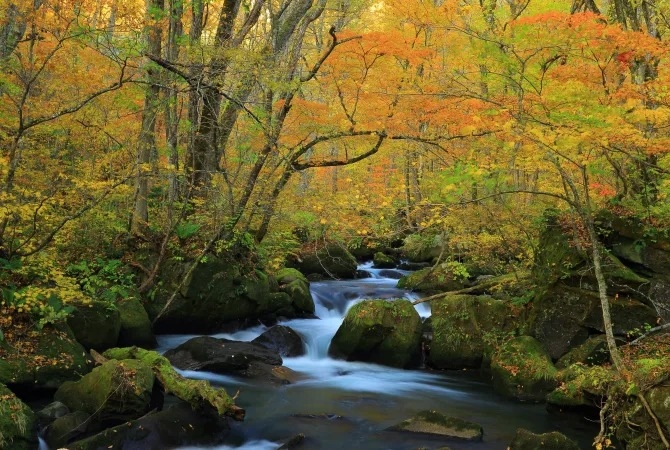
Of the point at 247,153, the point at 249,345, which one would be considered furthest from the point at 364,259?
the point at 249,345

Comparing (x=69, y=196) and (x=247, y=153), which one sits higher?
(x=247, y=153)

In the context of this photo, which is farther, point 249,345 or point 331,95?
point 331,95

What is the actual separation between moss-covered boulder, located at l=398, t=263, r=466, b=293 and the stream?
4.04 m

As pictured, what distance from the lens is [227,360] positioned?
30.8 feet

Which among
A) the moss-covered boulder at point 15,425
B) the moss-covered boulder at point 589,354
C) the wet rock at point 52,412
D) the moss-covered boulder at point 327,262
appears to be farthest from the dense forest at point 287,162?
the moss-covered boulder at point 327,262

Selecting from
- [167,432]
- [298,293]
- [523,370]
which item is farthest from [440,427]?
[298,293]

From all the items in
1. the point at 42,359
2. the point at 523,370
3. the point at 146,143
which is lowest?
the point at 523,370

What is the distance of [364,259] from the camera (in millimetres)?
21359

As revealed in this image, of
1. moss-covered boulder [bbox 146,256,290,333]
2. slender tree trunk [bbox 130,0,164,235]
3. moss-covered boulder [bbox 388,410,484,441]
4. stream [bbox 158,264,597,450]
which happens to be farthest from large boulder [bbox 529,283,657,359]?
slender tree trunk [bbox 130,0,164,235]

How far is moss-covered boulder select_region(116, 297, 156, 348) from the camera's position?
9.62 m

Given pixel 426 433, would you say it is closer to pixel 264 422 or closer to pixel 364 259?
pixel 264 422

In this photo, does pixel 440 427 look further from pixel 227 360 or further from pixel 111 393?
pixel 111 393

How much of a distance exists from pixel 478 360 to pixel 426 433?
3720mm

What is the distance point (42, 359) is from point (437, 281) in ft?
33.6
